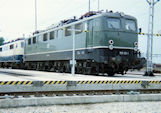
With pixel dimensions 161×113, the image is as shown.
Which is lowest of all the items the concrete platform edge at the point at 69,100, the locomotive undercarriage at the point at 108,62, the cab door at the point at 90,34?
the concrete platform edge at the point at 69,100

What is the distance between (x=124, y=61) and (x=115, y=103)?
7266 millimetres

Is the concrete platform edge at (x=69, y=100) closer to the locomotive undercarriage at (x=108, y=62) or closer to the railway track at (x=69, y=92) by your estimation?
the railway track at (x=69, y=92)

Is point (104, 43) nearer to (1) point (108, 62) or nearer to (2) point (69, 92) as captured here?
(1) point (108, 62)

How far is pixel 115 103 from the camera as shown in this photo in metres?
7.75

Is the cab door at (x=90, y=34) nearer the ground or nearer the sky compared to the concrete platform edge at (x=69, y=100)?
nearer the sky

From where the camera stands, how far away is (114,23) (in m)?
15.0

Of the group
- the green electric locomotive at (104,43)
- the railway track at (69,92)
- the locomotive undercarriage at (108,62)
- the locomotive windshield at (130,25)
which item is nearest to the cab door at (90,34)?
the green electric locomotive at (104,43)

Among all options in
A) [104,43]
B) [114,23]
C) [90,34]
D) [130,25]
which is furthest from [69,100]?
[130,25]

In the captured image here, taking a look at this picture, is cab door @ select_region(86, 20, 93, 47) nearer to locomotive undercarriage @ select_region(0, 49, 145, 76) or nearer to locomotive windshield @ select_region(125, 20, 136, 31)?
locomotive undercarriage @ select_region(0, 49, 145, 76)

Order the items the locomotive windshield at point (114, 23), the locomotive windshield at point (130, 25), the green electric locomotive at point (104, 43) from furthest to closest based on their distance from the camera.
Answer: the locomotive windshield at point (130, 25)
the locomotive windshield at point (114, 23)
the green electric locomotive at point (104, 43)

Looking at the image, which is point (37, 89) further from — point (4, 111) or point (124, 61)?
point (124, 61)

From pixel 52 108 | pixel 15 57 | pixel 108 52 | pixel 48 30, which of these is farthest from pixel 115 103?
pixel 15 57

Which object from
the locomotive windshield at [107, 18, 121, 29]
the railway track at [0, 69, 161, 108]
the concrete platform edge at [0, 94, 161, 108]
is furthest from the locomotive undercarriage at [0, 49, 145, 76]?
the concrete platform edge at [0, 94, 161, 108]

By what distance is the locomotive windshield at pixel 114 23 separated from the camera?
14816 mm
